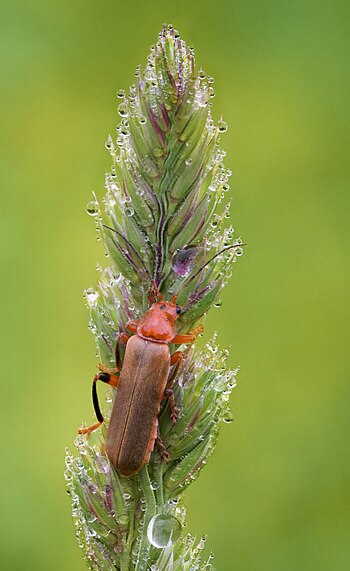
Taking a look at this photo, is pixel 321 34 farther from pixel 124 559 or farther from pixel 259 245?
pixel 124 559

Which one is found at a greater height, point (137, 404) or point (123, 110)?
point (123, 110)

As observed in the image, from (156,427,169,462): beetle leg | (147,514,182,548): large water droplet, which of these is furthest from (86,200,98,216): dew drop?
(147,514,182,548): large water droplet

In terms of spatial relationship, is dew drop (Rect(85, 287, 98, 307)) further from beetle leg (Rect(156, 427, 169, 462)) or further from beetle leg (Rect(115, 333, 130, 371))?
beetle leg (Rect(156, 427, 169, 462))

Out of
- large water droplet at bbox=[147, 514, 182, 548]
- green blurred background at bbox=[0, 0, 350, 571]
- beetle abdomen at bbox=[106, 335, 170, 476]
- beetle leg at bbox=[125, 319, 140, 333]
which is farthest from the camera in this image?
green blurred background at bbox=[0, 0, 350, 571]

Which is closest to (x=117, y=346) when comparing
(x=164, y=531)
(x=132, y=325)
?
(x=132, y=325)

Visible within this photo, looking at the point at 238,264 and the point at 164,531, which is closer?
the point at 164,531

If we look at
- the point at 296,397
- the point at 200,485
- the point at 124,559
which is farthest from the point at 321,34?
the point at 124,559

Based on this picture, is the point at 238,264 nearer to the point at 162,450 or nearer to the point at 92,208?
the point at 92,208
